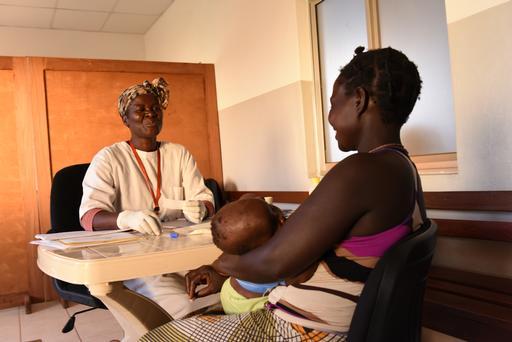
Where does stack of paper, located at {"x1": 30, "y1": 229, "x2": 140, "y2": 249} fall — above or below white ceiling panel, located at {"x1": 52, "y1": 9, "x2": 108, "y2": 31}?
below

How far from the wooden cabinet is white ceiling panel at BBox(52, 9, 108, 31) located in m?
2.23

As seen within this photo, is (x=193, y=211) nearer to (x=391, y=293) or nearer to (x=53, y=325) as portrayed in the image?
(x=391, y=293)

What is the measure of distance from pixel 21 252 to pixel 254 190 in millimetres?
2002

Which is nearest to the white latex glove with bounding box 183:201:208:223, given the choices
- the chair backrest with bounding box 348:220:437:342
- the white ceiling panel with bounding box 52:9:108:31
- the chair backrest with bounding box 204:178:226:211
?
the chair backrest with bounding box 348:220:437:342

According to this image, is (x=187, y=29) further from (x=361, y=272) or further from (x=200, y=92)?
(x=361, y=272)

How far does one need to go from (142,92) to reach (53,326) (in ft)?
6.58

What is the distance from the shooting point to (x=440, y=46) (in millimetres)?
2354

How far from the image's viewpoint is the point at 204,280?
1.29 metres

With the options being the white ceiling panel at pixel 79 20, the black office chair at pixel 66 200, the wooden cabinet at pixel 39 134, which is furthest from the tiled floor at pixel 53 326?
the white ceiling panel at pixel 79 20

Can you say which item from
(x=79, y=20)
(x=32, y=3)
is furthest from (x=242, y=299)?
(x=79, y=20)

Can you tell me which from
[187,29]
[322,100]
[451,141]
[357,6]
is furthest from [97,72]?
[451,141]

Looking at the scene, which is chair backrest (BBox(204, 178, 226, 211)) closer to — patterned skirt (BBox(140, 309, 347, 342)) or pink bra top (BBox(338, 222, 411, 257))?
patterned skirt (BBox(140, 309, 347, 342))

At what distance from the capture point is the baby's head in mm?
1042

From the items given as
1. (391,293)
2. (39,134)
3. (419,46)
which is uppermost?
(419,46)
